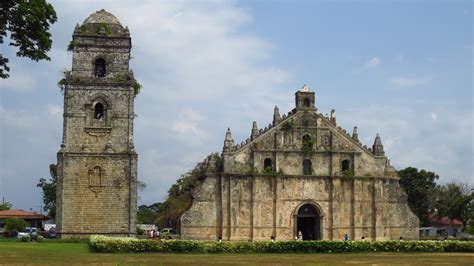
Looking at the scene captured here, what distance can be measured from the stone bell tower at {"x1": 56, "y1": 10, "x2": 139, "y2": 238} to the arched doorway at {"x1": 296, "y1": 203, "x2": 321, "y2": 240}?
45.1ft

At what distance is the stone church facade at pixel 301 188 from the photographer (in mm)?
49812

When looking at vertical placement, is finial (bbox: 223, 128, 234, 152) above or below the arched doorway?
above

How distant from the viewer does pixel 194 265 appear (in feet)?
84.3

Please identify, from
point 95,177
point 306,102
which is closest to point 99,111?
point 95,177

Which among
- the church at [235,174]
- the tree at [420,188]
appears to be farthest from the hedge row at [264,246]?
the tree at [420,188]

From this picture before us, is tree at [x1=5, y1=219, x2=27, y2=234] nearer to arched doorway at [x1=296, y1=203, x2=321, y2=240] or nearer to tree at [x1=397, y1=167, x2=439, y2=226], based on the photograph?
arched doorway at [x1=296, y1=203, x2=321, y2=240]

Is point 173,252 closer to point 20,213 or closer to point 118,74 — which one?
point 118,74

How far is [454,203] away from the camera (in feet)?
235

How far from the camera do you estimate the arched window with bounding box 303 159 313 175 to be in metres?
51.5

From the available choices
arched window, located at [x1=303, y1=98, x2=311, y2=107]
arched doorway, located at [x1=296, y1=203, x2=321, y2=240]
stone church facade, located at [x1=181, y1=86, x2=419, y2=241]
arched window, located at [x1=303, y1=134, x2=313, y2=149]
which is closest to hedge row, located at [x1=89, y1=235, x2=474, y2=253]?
stone church facade, located at [x1=181, y1=86, x2=419, y2=241]

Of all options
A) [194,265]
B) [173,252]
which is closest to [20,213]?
[173,252]

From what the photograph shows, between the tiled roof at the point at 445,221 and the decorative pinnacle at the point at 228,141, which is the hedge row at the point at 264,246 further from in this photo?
the tiled roof at the point at 445,221

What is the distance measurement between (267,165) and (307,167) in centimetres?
297

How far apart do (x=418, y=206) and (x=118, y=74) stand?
41547 millimetres
